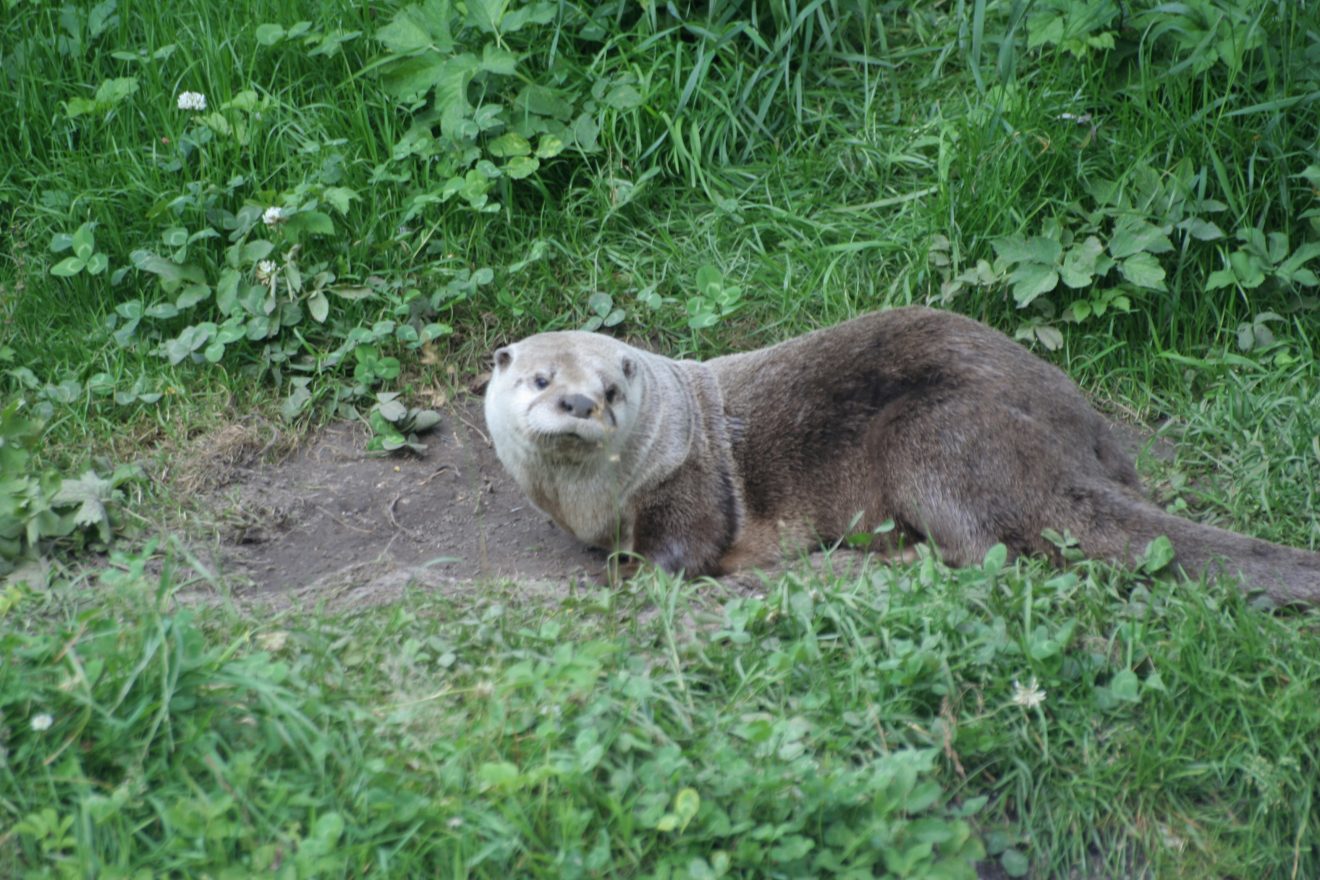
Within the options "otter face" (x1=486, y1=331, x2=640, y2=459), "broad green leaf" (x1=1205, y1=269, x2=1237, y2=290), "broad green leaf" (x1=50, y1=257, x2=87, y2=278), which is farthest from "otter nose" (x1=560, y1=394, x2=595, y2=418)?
"broad green leaf" (x1=1205, y1=269, x2=1237, y2=290)

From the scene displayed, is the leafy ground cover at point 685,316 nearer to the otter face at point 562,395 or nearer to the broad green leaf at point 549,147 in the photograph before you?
the broad green leaf at point 549,147

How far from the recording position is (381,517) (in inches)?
160

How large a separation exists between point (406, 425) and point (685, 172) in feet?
4.26

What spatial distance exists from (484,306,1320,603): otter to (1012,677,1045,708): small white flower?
680 millimetres

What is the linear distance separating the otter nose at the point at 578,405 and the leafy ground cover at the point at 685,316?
1.63ft

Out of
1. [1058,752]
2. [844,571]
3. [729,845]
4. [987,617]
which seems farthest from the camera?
[844,571]

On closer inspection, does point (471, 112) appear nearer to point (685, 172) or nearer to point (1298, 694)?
point (685, 172)

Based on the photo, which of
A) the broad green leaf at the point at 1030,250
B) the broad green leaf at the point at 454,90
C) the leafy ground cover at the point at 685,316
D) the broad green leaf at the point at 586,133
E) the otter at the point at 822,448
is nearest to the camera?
the leafy ground cover at the point at 685,316

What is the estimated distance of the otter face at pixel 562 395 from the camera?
11.7ft

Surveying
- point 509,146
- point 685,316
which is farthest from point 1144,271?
point 509,146

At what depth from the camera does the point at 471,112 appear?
4566mm

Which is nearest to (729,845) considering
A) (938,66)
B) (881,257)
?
(881,257)

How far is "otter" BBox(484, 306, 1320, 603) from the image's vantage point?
3.50 m

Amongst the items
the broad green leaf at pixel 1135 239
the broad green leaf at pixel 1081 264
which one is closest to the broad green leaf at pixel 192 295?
the broad green leaf at pixel 1081 264
